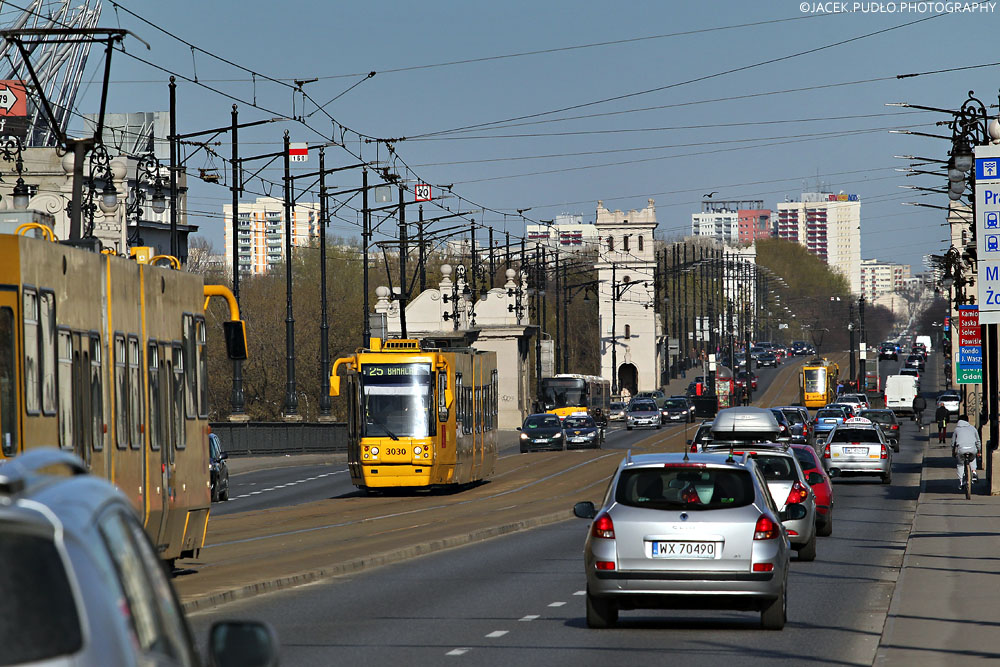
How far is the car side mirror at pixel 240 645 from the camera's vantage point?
3957mm

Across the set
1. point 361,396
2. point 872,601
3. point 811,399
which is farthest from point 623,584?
point 811,399

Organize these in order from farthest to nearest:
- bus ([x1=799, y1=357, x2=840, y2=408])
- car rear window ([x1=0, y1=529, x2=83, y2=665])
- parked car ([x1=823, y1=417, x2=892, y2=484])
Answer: bus ([x1=799, y1=357, x2=840, y2=408]) < parked car ([x1=823, y1=417, x2=892, y2=484]) < car rear window ([x1=0, y1=529, x2=83, y2=665])

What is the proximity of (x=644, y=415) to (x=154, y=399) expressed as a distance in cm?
7325

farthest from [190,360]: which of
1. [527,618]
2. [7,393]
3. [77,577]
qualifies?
[77,577]

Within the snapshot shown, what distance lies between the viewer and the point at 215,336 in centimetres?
8912

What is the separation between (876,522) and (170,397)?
51.6ft

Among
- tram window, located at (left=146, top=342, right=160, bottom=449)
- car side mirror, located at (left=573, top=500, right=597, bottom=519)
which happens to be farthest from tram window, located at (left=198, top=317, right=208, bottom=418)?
car side mirror, located at (left=573, top=500, right=597, bottom=519)

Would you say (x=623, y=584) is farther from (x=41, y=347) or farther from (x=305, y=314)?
(x=305, y=314)

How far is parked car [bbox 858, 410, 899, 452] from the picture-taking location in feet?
209

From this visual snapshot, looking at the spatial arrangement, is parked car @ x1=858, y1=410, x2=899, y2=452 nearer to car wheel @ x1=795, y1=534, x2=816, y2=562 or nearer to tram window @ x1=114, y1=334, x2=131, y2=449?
car wheel @ x1=795, y1=534, x2=816, y2=562

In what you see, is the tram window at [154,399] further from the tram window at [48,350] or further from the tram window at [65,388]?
the tram window at [48,350]

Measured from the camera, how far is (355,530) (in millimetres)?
26562

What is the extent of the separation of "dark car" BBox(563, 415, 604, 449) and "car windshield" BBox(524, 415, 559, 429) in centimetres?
76

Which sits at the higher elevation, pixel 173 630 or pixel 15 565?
pixel 15 565
